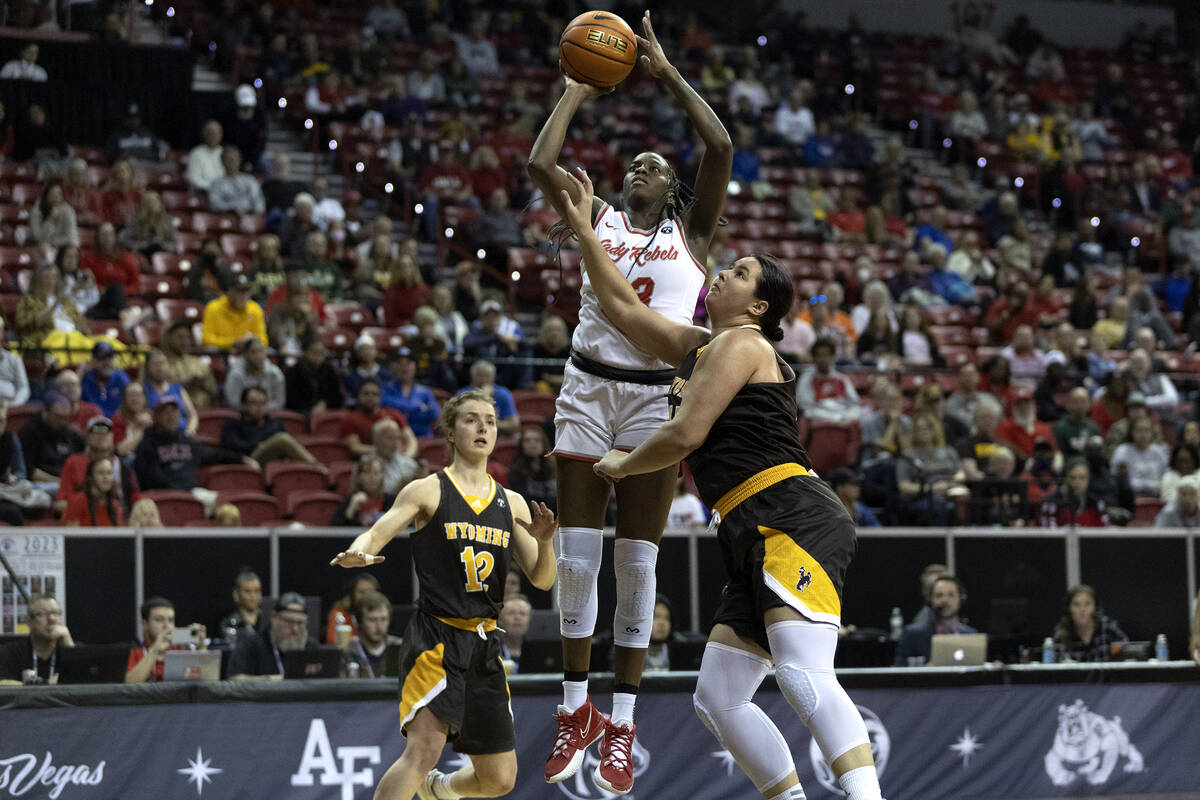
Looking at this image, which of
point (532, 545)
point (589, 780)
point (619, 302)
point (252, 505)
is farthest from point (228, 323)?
point (619, 302)

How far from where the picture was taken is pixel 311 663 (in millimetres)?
8289

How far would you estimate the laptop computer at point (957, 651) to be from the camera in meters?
9.16

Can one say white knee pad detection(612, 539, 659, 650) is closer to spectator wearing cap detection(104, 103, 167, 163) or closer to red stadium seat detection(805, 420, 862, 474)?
red stadium seat detection(805, 420, 862, 474)

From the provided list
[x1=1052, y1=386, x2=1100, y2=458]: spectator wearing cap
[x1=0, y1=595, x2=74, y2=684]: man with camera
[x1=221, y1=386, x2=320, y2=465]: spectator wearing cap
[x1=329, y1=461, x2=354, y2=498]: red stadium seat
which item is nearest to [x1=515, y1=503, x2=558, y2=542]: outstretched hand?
[x1=0, y1=595, x2=74, y2=684]: man with camera

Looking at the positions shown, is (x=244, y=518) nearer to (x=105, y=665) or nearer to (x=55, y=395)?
(x=55, y=395)

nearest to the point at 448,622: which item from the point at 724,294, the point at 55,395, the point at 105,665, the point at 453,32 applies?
the point at 724,294

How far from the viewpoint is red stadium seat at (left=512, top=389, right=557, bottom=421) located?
42.6 feet

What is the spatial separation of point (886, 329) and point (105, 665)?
878cm

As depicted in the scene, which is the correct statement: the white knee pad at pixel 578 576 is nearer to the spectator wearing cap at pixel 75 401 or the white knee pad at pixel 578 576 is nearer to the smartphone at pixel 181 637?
the smartphone at pixel 181 637

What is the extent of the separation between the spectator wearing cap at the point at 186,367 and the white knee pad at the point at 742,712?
7.82m

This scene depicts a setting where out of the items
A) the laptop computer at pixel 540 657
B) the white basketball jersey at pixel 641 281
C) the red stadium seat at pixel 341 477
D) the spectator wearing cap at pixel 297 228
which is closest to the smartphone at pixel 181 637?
the laptop computer at pixel 540 657

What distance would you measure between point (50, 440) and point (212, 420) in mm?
1348

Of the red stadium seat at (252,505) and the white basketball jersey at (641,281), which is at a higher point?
the white basketball jersey at (641,281)

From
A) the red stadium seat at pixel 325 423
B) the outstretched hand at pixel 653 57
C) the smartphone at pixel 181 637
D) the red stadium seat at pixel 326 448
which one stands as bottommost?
the smartphone at pixel 181 637
